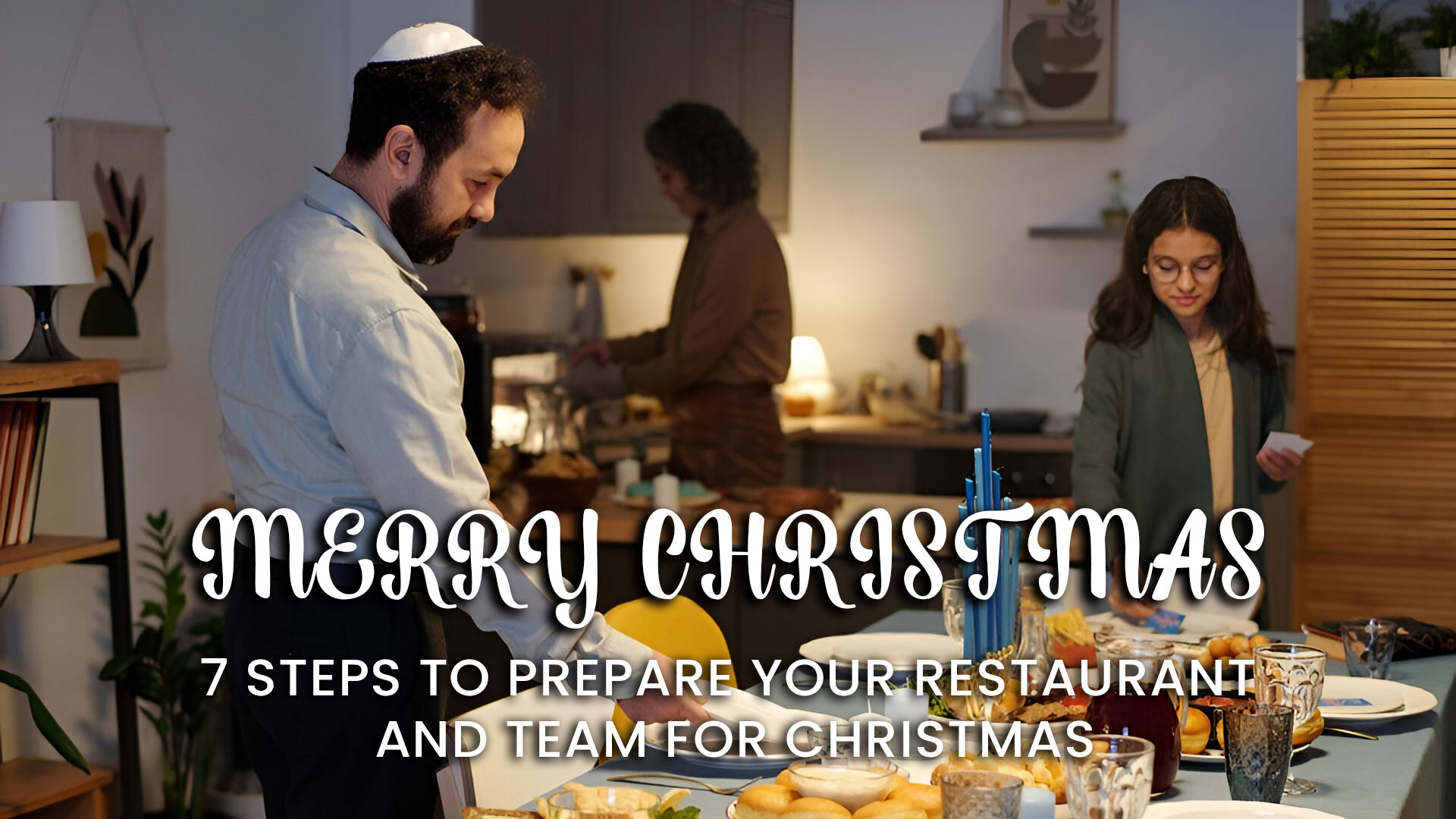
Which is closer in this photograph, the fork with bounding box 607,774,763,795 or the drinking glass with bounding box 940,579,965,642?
the fork with bounding box 607,774,763,795

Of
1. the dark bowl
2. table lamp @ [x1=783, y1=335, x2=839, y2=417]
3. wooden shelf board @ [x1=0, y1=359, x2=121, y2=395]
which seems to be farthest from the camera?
table lamp @ [x1=783, y1=335, x2=839, y2=417]

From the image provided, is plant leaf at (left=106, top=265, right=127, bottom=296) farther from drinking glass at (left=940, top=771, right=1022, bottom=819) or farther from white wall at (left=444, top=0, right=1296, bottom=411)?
drinking glass at (left=940, top=771, right=1022, bottom=819)

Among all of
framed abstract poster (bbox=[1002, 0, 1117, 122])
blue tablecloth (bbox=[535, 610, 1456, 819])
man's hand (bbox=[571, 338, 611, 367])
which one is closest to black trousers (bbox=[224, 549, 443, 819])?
blue tablecloth (bbox=[535, 610, 1456, 819])

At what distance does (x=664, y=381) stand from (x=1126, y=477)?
1829 millimetres

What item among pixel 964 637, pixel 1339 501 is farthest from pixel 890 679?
pixel 1339 501

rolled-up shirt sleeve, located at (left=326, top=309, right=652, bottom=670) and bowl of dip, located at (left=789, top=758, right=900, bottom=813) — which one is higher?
rolled-up shirt sleeve, located at (left=326, top=309, right=652, bottom=670)

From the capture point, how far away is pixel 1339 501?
348 cm

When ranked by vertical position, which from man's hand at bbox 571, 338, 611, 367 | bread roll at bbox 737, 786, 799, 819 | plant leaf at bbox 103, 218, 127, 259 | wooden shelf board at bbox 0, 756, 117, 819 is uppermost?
plant leaf at bbox 103, 218, 127, 259

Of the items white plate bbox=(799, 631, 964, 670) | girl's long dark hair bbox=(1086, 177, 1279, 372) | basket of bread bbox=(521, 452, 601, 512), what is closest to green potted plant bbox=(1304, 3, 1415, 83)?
girl's long dark hair bbox=(1086, 177, 1279, 372)

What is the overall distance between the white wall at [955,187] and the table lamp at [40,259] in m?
1.72

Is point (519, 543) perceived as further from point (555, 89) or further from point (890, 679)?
point (555, 89)

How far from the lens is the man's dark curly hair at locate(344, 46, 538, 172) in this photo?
183 centimetres

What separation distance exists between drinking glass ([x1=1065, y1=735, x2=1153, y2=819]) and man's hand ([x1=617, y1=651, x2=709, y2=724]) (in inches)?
20.3

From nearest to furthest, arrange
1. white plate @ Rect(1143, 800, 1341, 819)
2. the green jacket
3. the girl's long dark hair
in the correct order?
white plate @ Rect(1143, 800, 1341, 819) → the girl's long dark hair → the green jacket
